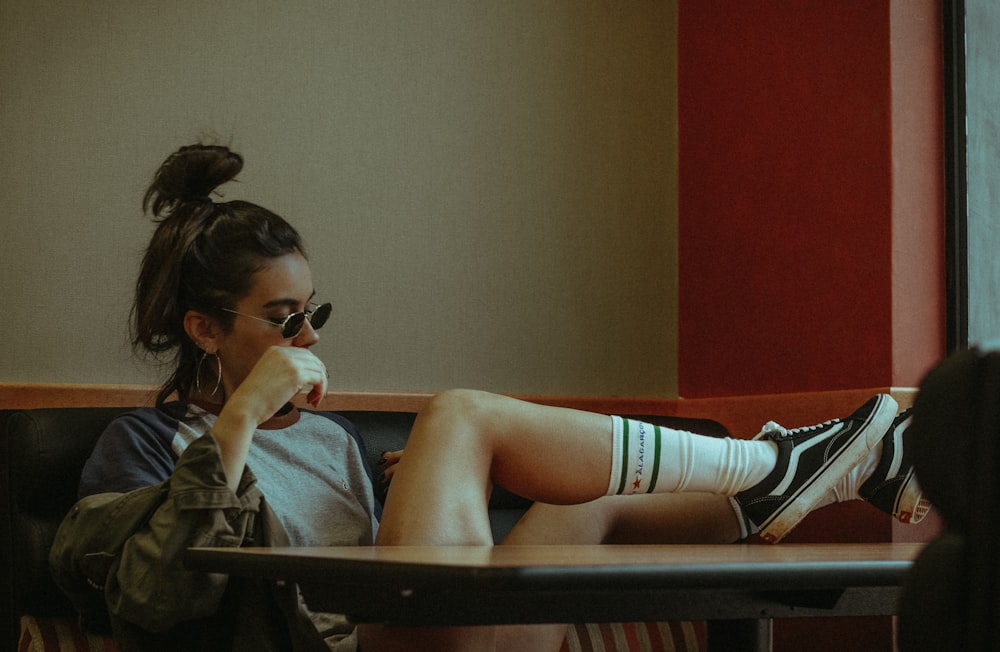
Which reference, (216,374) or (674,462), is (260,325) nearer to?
(216,374)

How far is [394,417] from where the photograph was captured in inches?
85.6

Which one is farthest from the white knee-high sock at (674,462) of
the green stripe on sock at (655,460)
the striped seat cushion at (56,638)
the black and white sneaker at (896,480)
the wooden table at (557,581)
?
the striped seat cushion at (56,638)

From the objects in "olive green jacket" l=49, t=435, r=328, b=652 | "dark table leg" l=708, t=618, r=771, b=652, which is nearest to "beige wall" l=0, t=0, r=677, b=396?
"olive green jacket" l=49, t=435, r=328, b=652

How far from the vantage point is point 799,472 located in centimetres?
167

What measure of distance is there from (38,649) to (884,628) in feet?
5.58

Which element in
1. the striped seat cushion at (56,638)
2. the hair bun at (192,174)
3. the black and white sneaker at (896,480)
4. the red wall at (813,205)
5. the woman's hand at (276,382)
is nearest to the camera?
the woman's hand at (276,382)

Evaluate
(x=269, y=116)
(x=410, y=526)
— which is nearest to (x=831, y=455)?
(x=410, y=526)

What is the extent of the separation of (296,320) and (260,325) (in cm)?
6

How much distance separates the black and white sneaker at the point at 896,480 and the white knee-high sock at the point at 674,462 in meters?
0.28

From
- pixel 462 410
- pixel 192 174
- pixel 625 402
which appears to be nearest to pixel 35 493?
pixel 192 174

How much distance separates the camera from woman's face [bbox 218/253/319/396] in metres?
1.81

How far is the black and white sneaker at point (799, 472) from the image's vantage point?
1.66 m

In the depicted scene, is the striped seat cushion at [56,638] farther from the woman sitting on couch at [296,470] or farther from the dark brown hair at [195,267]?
the dark brown hair at [195,267]

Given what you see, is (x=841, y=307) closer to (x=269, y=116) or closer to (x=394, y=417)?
(x=394, y=417)
